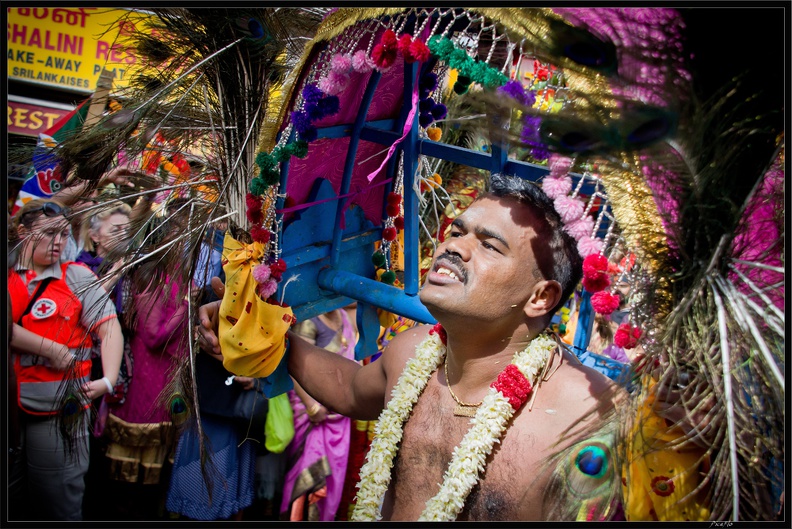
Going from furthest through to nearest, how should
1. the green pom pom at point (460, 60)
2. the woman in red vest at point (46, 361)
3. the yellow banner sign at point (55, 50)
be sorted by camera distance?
1. the yellow banner sign at point (55, 50)
2. the woman in red vest at point (46, 361)
3. the green pom pom at point (460, 60)

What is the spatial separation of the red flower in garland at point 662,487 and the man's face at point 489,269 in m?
0.66

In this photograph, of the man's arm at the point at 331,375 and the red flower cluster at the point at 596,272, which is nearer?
the red flower cluster at the point at 596,272

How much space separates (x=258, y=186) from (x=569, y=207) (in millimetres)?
1172

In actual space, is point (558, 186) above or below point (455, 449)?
above

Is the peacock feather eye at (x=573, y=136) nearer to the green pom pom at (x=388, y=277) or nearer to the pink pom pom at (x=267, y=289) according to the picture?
the pink pom pom at (x=267, y=289)

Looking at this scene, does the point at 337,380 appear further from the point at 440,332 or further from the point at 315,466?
the point at 315,466

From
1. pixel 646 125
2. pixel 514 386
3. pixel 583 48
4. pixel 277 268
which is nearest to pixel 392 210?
pixel 277 268

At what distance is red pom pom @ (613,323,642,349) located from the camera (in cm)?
166

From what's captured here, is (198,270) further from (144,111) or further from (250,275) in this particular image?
(144,111)

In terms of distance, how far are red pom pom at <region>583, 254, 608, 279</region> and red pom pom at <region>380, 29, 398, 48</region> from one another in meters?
0.91

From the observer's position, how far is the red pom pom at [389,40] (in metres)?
2.08

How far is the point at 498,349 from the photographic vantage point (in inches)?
86.7

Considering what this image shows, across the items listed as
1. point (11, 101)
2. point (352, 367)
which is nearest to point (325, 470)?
point (352, 367)

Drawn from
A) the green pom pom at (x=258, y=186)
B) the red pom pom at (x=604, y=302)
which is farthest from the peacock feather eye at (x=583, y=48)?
the green pom pom at (x=258, y=186)
